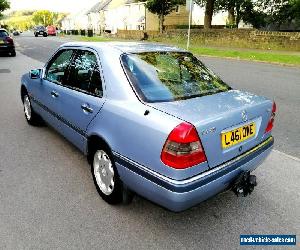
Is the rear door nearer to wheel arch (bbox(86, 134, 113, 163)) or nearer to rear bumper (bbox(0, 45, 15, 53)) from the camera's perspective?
wheel arch (bbox(86, 134, 113, 163))

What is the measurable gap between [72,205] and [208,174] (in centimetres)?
153

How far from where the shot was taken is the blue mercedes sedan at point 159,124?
8.58 ft

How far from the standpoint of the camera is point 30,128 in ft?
19.4

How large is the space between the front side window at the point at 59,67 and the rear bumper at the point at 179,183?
5.85 ft

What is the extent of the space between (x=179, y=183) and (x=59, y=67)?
280 centimetres

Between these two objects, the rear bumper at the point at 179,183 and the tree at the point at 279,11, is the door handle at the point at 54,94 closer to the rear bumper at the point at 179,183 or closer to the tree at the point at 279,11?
the rear bumper at the point at 179,183

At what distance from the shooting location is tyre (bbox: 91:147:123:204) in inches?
126

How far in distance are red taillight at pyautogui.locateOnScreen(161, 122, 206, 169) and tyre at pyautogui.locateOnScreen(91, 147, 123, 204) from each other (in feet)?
2.50

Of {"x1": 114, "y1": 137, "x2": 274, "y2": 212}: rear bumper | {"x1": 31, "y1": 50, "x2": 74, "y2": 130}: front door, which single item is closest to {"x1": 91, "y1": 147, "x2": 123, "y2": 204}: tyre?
{"x1": 114, "y1": 137, "x2": 274, "y2": 212}: rear bumper

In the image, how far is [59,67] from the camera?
4.55 m

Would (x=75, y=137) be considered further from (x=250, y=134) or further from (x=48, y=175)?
(x=250, y=134)

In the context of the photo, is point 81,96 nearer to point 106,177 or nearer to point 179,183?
point 106,177

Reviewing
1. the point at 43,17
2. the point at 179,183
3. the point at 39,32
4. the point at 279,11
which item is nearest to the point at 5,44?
the point at 179,183

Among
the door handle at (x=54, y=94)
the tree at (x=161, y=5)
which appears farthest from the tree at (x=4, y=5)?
the door handle at (x=54, y=94)
